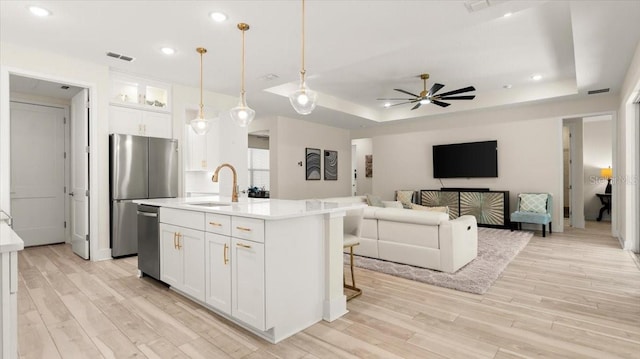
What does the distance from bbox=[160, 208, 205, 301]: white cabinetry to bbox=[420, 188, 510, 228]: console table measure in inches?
239

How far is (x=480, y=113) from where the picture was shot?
24.0 ft

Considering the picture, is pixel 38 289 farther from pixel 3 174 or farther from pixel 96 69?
pixel 96 69

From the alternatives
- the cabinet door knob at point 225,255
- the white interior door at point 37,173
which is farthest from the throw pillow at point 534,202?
the white interior door at point 37,173

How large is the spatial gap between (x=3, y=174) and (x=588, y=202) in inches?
446

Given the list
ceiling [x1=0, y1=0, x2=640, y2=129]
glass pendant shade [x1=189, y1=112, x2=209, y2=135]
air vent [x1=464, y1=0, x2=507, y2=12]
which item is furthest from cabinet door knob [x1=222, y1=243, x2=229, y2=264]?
air vent [x1=464, y1=0, x2=507, y2=12]

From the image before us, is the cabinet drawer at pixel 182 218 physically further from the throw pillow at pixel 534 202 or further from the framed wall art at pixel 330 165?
the throw pillow at pixel 534 202

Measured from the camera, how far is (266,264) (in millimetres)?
2061

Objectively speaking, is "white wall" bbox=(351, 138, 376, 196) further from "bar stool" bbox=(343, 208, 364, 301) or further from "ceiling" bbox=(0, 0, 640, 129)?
"bar stool" bbox=(343, 208, 364, 301)

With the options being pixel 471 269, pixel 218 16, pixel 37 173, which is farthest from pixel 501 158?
pixel 37 173

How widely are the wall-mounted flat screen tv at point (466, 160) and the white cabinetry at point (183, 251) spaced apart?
648 cm

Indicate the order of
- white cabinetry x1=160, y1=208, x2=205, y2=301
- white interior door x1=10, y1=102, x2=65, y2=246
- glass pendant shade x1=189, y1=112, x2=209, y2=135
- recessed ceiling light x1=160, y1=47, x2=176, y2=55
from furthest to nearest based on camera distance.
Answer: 1. white interior door x1=10, y1=102, x2=65, y2=246
2. recessed ceiling light x1=160, y1=47, x2=176, y2=55
3. glass pendant shade x1=189, y1=112, x2=209, y2=135
4. white cabinetry x1=160, y1=208, x2=205, y2=301

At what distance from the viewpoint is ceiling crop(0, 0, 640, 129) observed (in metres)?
2.98

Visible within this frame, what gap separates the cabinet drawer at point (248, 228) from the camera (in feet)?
6.86

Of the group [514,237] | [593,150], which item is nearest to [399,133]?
[514,237]
